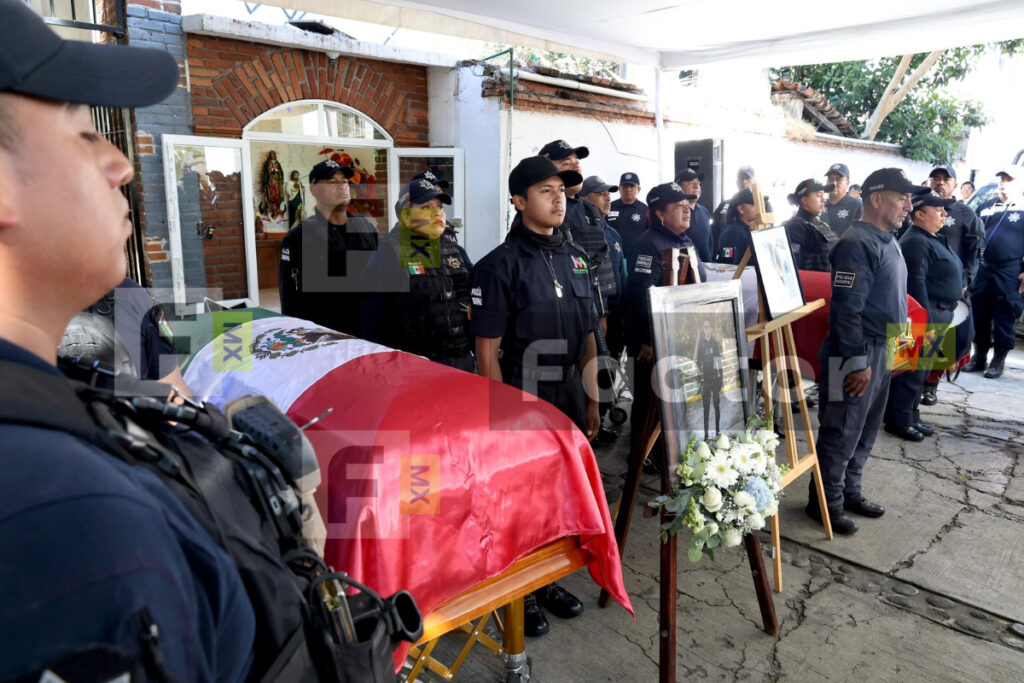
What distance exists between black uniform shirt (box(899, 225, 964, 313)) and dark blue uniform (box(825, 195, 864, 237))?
2662mm

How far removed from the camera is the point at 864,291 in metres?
3.34

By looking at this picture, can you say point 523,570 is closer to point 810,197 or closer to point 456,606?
point 456,606

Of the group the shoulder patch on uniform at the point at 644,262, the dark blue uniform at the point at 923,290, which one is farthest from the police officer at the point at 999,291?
the shoulder patch on uniform at the point at 644,262

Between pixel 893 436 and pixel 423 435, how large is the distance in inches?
171

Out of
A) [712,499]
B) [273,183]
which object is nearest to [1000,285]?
[712,499]

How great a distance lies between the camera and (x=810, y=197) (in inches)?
232

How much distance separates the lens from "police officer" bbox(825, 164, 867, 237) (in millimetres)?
7383

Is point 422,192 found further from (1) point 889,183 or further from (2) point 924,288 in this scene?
(2) point 924,288

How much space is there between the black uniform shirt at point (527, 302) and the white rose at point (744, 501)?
0.99 m

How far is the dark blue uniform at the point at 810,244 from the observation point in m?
5.82

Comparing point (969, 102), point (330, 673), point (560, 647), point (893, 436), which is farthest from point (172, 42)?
point (969, 102)

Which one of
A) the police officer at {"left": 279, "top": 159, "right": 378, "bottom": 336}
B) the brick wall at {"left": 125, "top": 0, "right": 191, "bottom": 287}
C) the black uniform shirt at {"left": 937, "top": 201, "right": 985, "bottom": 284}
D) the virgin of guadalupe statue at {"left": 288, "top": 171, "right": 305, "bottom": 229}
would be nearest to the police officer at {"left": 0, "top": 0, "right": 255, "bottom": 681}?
the police officer at {"left": 279, "top": 159, "right": 378, "bottom": 336}

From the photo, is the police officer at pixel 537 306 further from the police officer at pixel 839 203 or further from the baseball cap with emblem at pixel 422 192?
the police officer at pixel 839 203

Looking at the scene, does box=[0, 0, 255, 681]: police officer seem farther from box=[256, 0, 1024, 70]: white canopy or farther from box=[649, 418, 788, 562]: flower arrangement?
box=[256, 0, 1024, 70]: white canopy
